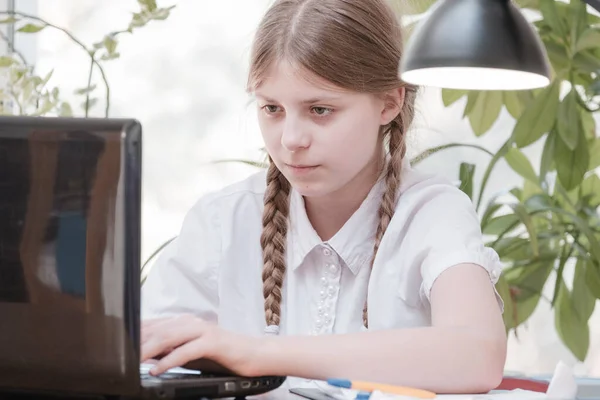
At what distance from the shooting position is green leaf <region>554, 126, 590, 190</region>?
86.3 inches

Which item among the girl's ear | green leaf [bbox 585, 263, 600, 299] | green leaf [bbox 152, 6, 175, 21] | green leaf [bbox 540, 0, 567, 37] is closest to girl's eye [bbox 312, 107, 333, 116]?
the girl's ear

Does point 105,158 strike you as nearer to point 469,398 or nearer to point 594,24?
point 469,398

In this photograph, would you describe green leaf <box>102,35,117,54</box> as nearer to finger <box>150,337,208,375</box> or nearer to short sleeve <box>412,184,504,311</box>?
short sleeve <box>412,184,504,311</box>

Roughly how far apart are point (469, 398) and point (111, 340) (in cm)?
40

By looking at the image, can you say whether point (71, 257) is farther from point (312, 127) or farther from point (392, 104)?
point (392, 104)

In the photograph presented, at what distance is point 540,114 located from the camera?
2146mm

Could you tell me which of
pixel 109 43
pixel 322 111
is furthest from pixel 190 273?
pixel 109 43

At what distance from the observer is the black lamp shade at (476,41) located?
44.9 inches

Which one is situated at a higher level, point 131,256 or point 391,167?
point 391,167

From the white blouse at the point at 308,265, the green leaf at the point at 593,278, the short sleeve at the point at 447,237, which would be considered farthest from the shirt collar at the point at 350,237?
A: the green leaf at the point at 593,278

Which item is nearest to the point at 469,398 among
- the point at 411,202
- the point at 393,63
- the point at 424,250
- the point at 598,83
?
the point at 424,250

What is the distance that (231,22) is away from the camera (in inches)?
105

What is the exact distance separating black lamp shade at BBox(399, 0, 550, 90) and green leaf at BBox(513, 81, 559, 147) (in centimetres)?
95

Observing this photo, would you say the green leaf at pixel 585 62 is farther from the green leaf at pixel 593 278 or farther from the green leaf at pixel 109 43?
the green leaf at pixel 109 43
